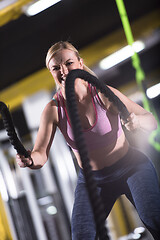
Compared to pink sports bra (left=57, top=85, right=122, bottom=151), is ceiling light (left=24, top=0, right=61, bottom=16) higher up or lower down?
higher up

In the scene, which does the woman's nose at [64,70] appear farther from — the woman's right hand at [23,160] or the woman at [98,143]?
the woman's right hand at [23,160]

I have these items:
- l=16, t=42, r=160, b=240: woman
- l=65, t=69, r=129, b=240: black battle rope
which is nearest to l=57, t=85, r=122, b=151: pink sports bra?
l=16, t=42, r=160, b=240: woman

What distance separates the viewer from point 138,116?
47 centimetres

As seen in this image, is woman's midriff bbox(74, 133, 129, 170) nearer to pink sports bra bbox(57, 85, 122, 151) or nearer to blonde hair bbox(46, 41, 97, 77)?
pink sports bra bbox(57, 85, 122, 151)

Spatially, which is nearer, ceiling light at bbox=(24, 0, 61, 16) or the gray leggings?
the gray leggings

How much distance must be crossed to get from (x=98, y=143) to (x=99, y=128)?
0.07 feet

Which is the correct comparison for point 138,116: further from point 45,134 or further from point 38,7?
point 38,7

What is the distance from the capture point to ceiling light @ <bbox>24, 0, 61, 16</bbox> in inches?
21.4

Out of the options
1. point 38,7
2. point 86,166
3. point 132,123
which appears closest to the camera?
point 86,166

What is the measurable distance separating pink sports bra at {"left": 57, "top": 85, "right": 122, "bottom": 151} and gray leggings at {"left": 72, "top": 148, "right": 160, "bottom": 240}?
37 millimetres

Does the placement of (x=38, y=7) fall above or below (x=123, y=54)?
above

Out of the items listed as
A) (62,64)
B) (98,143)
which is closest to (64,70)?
(62,64)

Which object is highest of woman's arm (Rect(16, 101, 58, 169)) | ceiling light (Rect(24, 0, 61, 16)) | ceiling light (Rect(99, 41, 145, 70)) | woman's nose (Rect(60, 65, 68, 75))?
ceiling light (Rect(24, 0, 61, 16))

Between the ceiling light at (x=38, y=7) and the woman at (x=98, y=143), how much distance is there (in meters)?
0.10
